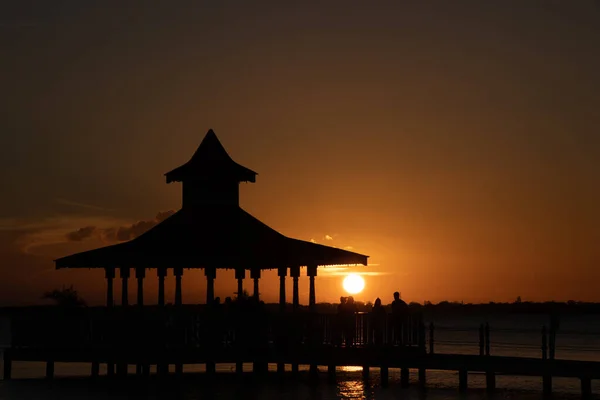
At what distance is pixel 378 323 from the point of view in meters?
33.0

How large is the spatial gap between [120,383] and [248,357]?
214 inches

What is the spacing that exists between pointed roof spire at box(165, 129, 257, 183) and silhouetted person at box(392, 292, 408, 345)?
7.75 metres

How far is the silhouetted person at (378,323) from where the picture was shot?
32.8m

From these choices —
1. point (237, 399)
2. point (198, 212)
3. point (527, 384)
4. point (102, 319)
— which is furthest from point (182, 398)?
point (527, 384)

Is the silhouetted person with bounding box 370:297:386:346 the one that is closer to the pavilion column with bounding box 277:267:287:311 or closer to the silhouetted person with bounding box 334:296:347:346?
the silhouetted person with bounding box 334:296:347:346

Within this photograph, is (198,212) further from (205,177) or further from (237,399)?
(237,399)

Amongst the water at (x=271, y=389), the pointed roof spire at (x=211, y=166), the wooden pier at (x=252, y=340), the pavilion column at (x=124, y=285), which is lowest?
the water at (x=271, y=389)

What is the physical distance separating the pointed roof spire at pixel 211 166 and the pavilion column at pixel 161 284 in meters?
3.15

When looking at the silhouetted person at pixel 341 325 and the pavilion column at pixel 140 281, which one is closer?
the silhouetted person at pixel 341 325

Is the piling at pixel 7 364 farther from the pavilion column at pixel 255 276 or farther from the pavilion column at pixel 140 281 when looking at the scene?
the pavilion column at pixel 255 276

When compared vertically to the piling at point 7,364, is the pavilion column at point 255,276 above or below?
above

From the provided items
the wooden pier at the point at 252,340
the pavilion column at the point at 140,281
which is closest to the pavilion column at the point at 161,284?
the pavilion column at the point at 140,281

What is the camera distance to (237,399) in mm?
32062

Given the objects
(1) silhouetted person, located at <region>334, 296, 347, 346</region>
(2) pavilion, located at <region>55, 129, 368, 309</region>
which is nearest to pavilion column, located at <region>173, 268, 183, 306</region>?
(2) pavilion, located at <region>55, 129, 368, 309</region>
